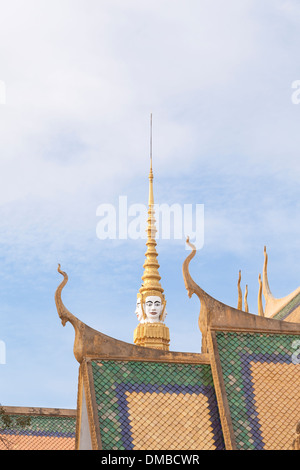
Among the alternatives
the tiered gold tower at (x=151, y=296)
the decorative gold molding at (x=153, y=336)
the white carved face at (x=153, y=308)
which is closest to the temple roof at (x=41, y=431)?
the tiered gold tower at (x=151, y=296)

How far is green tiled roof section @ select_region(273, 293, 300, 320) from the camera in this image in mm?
22016

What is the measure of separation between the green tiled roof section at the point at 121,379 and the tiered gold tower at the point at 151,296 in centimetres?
1946

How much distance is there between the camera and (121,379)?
16.1 metres

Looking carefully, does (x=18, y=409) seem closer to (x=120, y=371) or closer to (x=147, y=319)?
(x=120, y=371)

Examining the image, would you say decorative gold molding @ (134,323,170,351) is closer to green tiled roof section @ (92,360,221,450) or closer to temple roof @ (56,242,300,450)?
temple roof @ (56,242,300,450)

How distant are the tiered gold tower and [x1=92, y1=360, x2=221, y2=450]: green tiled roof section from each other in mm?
19459

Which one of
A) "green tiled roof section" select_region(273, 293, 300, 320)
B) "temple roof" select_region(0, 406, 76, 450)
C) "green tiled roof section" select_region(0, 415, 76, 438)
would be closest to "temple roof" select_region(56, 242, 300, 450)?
"green tiled roof section" select_region(273, 293, 300, 320)

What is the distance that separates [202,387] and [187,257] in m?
2.44

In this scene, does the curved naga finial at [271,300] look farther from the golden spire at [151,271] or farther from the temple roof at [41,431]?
the golden spire at [151,271]

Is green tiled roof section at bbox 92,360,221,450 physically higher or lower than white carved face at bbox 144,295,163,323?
lower

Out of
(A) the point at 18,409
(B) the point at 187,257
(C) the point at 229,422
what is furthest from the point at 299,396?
(A) the point at 18,409

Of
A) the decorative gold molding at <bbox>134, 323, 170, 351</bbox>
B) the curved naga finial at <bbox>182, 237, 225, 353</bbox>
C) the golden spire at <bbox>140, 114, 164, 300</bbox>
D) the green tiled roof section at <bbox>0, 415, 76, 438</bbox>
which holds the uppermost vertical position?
the golden spire at <bbox>140, 114, 164, 300</bbox>

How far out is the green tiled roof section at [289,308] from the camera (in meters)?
22.0

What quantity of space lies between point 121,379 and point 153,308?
70.0 ft
